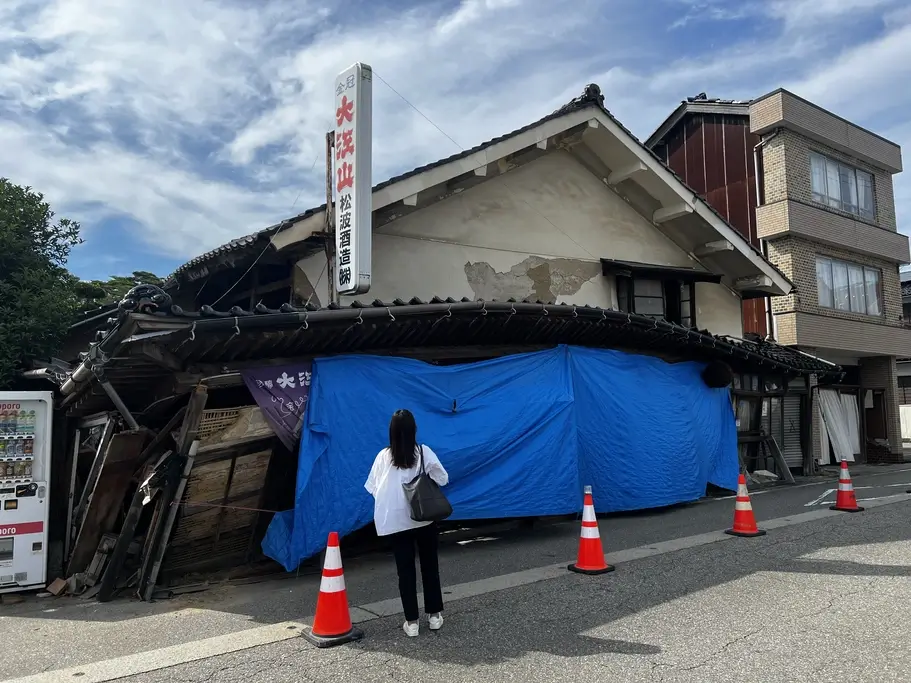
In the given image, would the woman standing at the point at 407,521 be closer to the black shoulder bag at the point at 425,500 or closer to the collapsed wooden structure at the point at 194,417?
the black shoulder bag at the point at 425,500

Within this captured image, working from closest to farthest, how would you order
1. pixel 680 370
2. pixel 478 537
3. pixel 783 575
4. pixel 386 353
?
pixel 783 575 → pixel 386 353 → pixel 478 537 → pixel 680 370

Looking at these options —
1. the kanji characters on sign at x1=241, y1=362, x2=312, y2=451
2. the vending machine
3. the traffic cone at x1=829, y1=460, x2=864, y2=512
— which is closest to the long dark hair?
the kanji characters on sign at x1=241, y1=362, x2=312, y2=451

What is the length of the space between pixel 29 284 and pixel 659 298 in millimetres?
11742

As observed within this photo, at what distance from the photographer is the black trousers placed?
15.9 feet

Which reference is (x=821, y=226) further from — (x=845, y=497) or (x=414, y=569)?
(x=414, y=569)

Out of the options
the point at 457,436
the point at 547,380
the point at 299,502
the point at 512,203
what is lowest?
the point at 299,502

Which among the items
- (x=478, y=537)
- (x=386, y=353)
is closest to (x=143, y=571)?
(x=386, y=353)

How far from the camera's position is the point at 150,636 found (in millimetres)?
5172

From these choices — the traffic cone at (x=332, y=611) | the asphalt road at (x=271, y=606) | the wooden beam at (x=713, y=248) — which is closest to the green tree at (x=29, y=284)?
the asphalt road at (x=271, y=606)

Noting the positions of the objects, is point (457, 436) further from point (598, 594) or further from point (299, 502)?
point (598, 594)

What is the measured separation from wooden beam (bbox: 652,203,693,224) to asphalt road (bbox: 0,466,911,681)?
6.64 metres

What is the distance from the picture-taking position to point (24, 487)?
7.33m

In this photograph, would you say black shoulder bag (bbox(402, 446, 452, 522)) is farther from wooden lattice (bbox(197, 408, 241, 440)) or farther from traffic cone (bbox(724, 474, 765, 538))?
traffic cone (bbox(724, 474, 765, 538))

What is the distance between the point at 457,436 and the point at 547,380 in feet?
5.35
